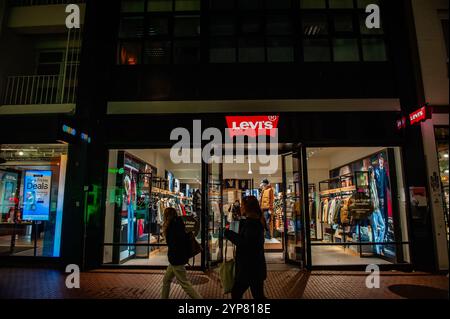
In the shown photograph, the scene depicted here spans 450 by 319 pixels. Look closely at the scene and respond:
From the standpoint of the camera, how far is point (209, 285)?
Result: 18.6ft

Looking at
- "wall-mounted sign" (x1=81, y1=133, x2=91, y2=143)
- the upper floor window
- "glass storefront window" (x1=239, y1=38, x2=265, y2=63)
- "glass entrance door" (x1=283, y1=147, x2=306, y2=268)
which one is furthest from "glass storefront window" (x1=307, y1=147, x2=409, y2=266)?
"wall-mounted sign" (x1=81, y1=133, x2=91, y2=143)

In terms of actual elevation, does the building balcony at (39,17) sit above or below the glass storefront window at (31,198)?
Answer: above

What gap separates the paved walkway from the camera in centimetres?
501

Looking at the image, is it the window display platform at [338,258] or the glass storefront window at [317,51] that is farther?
the glass storefront window at [317,51]

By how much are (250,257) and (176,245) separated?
1249 mm

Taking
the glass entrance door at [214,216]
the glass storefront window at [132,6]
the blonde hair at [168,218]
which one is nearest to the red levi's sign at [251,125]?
the glass entrance door at [214,216]

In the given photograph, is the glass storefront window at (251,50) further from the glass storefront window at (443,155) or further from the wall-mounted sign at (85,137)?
the glass storefront window at (443,155)

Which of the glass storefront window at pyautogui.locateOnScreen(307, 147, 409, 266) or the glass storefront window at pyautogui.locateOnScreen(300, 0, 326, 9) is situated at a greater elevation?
the glass storefront window at pyautogui.locateOnScreen(300, 0, 326, 9)

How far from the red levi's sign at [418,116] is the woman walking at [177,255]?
A: 229 inches

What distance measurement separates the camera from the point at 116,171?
7.61 metres

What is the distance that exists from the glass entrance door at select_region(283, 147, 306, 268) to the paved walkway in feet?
2.16

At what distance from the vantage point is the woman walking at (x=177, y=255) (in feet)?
13.4

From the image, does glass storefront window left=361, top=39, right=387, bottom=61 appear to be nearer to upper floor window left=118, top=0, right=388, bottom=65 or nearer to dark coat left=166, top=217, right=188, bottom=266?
upper floor window left=118, top=0, right=388, bottom=65
